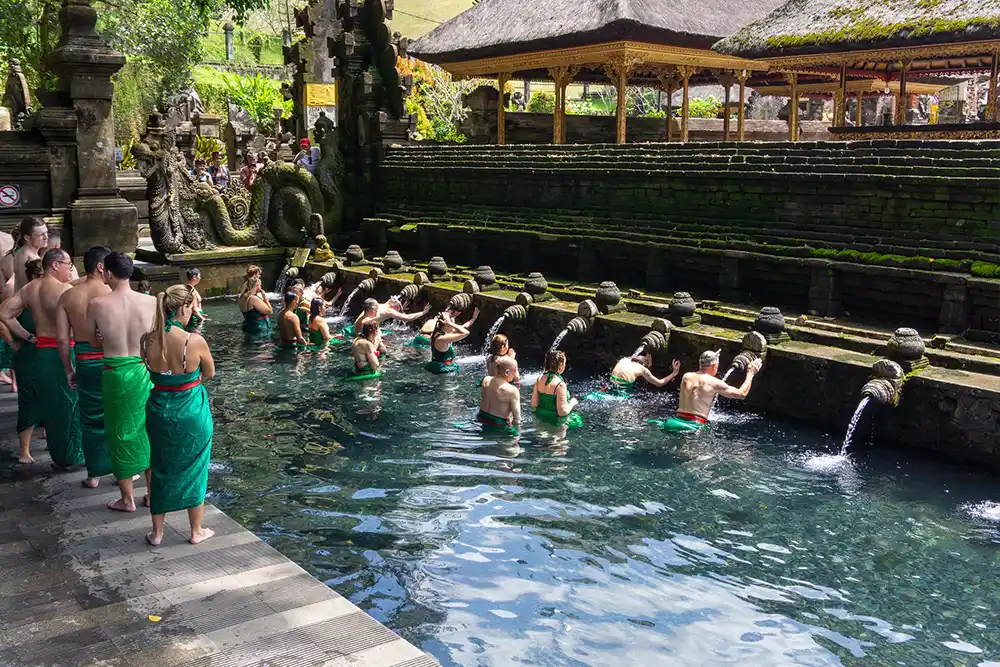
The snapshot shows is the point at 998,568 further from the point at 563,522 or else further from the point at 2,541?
the point at 2,541

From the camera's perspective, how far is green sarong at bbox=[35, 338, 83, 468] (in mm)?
7262

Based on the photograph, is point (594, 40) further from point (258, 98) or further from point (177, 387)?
point (258, 98)

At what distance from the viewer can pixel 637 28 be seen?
19.2 metres

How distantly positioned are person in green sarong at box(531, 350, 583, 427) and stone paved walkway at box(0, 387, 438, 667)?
4345mm

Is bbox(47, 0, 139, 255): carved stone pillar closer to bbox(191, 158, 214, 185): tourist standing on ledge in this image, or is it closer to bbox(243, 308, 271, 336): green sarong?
bbox(243, 308, 271, 336): green sarong

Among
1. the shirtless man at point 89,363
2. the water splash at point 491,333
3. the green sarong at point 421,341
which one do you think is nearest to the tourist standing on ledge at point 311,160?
the green sarong at point 421,341

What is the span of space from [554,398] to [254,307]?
681 cm

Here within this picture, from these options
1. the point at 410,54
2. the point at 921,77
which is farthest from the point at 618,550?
the point at 921,77

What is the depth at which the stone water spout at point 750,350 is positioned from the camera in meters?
10.2

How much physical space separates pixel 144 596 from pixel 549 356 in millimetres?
5657

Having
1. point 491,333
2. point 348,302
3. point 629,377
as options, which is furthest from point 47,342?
point 348,302

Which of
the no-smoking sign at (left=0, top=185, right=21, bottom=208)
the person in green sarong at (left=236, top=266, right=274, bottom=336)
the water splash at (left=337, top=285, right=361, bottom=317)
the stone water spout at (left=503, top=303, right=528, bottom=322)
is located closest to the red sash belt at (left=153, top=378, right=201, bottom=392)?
the stone water spout at (left=503, top=303, right=528, bottom=322)

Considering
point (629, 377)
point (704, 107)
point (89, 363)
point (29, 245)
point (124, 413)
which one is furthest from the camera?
point (704, 107)

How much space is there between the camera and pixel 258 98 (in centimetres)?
4584
